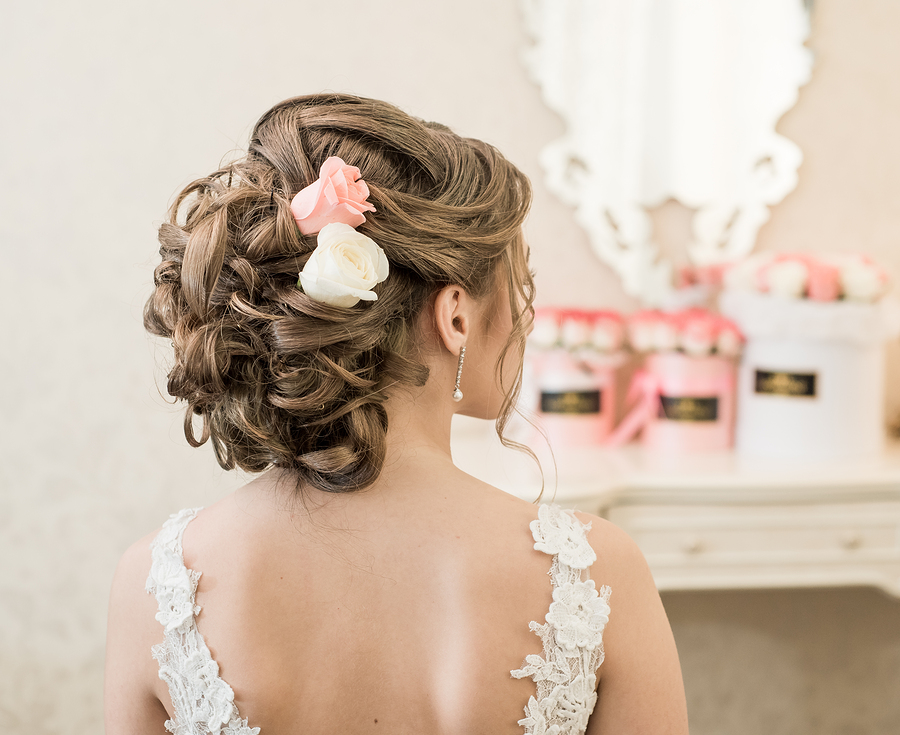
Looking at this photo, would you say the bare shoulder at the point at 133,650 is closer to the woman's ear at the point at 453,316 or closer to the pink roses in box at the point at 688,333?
the woman's ear at the point at 453,316

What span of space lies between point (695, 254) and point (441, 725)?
1357mm

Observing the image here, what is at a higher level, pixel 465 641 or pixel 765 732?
pixel 465 641

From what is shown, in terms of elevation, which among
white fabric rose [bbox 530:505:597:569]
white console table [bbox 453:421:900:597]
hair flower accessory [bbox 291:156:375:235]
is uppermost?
hair flower accessory [bbox 291:156:375:235]

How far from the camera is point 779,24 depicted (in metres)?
1.67

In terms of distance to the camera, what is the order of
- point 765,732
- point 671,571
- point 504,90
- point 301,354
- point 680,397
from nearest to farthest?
point 301,354 → point 671,571 → point 680,397 → point 504,90 → point 765,732

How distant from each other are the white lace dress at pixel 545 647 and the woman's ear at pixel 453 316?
187mm

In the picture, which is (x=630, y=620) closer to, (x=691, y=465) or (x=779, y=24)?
(x=691, y=465)

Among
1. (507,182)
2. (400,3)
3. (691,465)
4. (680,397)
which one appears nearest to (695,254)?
(680,397)

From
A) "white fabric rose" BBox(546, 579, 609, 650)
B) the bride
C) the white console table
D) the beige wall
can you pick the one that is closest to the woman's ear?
the bride

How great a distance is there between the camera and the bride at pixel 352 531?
64 cm

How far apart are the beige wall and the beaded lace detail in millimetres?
1155

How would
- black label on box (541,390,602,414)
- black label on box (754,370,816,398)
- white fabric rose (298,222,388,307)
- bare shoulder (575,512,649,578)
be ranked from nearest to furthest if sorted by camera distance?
white fabric rose (298,222,388,307) < bare shoulder (575,512,649,578) < black label on box (754,370,816,398) < black label on box (541,390,602,414)

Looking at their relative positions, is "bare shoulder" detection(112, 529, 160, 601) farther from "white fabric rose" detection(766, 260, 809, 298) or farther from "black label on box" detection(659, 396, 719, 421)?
"white fabric rose" detection(766, 260, 809, 298)

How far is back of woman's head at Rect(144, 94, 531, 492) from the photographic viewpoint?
0.63 m
